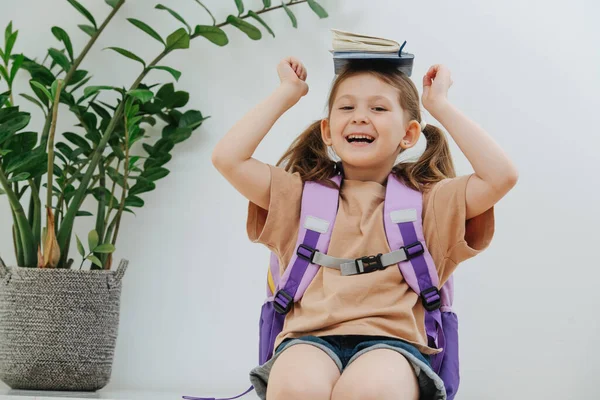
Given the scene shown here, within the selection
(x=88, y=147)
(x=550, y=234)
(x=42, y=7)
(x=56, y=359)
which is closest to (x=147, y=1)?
(x=42, y=7)

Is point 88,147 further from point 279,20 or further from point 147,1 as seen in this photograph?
point 279,20

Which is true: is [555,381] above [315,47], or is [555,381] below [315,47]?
below

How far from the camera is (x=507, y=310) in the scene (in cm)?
231

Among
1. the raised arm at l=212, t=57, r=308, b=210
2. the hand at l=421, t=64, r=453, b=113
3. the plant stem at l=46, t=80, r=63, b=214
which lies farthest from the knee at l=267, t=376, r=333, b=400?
the plant stem at l=46, t=80, r=63, b=214

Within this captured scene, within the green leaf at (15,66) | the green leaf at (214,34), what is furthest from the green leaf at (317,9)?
the green leaf at (15,66)

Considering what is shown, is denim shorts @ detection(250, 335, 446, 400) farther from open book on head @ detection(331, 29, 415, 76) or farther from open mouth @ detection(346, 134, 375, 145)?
open book on head @ detection(331, 29, 415, 76)

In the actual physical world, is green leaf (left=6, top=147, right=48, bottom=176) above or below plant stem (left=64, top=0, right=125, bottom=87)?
below

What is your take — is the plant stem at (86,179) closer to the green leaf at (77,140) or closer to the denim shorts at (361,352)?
the green leaf at (77,140)

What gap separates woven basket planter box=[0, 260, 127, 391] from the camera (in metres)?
2.15

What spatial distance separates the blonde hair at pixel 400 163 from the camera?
1.54m

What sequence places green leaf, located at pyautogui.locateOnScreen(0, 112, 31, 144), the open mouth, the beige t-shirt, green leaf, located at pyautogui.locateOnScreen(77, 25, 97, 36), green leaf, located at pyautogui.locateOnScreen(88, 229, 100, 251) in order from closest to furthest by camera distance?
the beige t-shirt < the open mouth < green leaf, located at pyautogui.locateOnScreen(0, 112, 31, 144) < green leaf, located at pyautogui.locateOnScreen(88, 229, 100, 251) < green leaf, located at pyautogui.locateOnScreen(77, 25, 97, 36)

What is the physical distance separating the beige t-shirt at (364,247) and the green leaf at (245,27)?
0.87 m

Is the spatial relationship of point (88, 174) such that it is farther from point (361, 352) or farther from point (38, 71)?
point (361, 352)

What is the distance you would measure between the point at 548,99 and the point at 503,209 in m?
0.32
